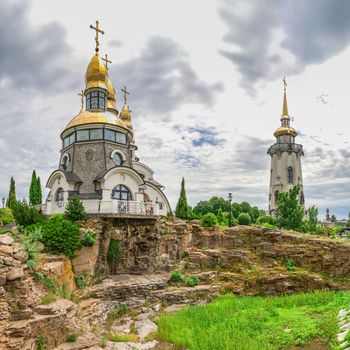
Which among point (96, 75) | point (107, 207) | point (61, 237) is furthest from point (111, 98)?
point (61, 237)

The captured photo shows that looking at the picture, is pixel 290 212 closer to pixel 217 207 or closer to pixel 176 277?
pixel 176 277

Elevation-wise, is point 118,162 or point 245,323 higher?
point 118,162

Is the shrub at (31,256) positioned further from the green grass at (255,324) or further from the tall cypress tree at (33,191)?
the tall cypress tree at (33,191)

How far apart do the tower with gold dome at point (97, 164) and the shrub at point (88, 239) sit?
3063 mm

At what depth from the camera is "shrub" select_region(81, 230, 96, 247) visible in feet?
65.5

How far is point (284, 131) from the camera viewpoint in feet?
167

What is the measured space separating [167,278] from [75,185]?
10.2 meters

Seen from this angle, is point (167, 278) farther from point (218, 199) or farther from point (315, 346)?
point (218, 199)

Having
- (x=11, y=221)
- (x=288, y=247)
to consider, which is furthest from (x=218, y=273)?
(x=11, y=221)

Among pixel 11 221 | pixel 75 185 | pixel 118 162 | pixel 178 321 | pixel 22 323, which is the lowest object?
pixel 178 321

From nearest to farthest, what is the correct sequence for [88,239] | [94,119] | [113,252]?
[88,239]
[113,252]
[94,119]

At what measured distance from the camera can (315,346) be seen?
1266 centimetres

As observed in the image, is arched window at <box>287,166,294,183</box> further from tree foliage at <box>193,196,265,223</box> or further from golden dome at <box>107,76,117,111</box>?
golden dome at <box>107,76,117,111</box>

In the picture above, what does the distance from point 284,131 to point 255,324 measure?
39.9 m
